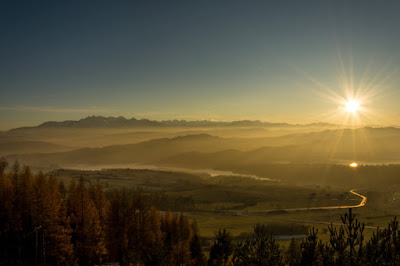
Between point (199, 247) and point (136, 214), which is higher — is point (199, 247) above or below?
below

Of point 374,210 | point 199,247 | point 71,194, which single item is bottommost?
point 374,210

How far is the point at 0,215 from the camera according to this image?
6012 centimetres

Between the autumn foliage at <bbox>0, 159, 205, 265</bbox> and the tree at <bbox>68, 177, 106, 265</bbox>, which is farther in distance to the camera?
the tree at <bbox>68, 177, 106, 265</bbox>

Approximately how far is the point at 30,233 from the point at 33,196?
6.25m

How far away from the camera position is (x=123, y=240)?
68.7 m

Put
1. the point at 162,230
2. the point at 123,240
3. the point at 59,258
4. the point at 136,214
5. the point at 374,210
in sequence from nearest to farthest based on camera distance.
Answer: the point at 59,258 → the point at 123,240 → the point at 136,214 → the point at 162,230 → the point at 374,210

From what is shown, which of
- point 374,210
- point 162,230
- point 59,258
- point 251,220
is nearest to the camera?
point 59,258

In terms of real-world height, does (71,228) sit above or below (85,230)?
above

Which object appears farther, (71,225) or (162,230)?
(162,230)

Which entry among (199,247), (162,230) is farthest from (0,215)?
(199,247)

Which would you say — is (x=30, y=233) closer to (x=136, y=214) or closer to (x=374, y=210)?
(x=136, y=214)

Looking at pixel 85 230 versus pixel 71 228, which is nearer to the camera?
pixel 85 230

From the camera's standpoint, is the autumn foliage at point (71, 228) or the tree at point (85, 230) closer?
the autumn foliage at point (71, 228)

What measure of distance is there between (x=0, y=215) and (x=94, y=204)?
637 inches
